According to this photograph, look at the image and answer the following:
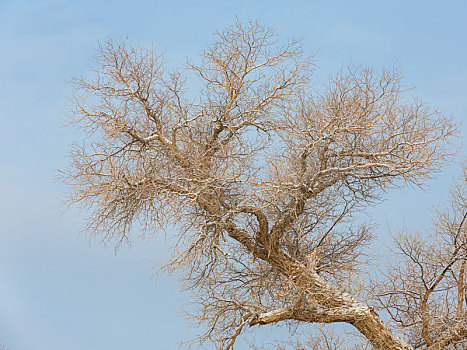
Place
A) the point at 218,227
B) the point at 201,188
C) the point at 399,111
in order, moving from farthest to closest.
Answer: the point at 399,111 → the point at 218,227 → the point at 201,188

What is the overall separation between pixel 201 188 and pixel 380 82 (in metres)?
3.89

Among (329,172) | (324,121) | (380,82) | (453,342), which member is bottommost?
(453,342)

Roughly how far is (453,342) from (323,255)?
2.84m

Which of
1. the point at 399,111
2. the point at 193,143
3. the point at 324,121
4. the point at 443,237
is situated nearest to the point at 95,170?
the point at 193,143

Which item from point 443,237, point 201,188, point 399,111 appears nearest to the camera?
point 201,188

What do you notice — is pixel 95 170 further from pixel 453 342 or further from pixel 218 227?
pixel 453 342

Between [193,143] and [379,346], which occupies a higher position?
[193,143]

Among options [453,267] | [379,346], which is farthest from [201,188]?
[453,267]

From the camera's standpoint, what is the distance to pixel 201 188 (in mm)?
9578

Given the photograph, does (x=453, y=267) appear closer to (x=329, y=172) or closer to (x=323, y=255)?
(x=323, y=255)

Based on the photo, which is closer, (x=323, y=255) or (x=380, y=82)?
(x=380, y=82)

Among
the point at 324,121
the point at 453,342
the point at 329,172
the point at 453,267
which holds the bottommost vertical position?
the point at 453,342

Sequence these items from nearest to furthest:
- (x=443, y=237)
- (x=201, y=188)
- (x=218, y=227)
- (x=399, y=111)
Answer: (x=201, y=188)
(x=218, y=227)
(x=399, y=111)
(x=443, y=237)

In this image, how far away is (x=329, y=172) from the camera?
10570mm
